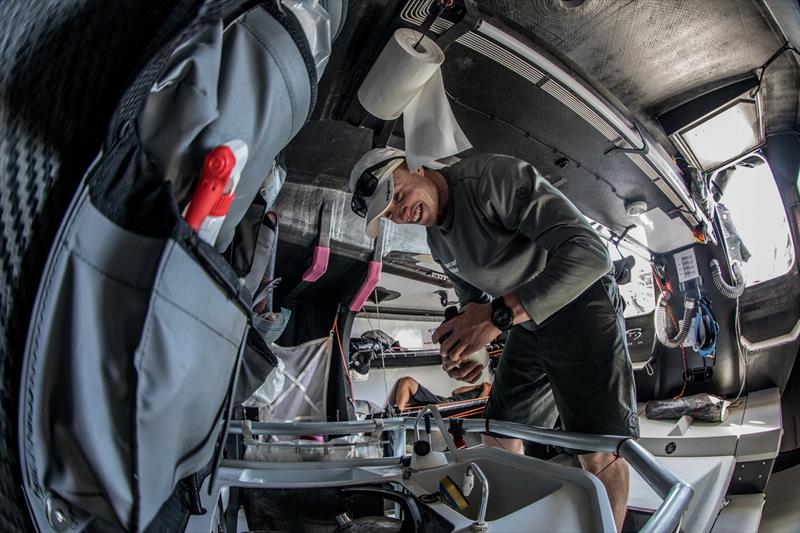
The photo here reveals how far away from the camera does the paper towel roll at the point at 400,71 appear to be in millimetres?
1501

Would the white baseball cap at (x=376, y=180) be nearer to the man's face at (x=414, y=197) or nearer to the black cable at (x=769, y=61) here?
the man's face at (x=414, y=197)

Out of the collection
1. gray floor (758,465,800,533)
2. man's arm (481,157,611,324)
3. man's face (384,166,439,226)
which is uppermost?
man's face (384,166,439,226)

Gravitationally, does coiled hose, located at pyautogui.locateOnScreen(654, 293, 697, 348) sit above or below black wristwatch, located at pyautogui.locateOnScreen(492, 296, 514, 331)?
below

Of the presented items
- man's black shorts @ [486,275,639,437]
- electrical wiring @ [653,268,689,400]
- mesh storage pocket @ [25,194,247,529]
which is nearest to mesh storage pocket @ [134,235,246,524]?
mesh storage pocket @ [25,194,247,529]

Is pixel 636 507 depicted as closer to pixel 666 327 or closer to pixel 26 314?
pixel 666 327

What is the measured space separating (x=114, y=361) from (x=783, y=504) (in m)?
2.85

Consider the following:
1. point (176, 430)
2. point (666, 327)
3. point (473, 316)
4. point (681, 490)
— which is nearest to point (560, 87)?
point (473, 316)

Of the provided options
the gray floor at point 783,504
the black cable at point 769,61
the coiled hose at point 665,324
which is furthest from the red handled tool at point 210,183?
the coiled hose at point 665,324

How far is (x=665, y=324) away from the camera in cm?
390

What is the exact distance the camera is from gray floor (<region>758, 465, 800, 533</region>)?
1625 mm

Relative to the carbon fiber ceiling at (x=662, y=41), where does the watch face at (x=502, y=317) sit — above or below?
below

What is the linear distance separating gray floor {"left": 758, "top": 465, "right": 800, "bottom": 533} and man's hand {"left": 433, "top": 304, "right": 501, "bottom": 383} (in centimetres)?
177

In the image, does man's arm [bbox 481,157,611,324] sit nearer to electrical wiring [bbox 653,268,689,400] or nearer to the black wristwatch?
the black wristwatch

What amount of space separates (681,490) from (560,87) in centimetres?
163
